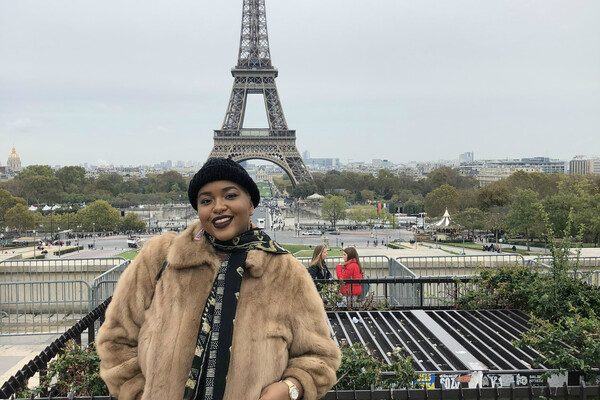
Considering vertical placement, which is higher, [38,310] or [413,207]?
[38,310]

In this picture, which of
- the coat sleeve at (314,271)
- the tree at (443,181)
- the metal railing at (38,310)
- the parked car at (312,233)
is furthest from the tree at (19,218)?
the tree at (443,181)

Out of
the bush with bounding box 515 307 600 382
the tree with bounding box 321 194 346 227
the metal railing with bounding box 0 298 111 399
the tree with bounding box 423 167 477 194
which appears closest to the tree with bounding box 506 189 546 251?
the tree with bounding box 321 194 346 227

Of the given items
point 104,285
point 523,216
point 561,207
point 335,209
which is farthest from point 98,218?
point 104,285

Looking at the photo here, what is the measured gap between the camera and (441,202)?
1962 inches

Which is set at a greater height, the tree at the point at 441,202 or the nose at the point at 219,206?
the nose at the point at 219,206

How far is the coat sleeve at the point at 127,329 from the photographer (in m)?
2.21

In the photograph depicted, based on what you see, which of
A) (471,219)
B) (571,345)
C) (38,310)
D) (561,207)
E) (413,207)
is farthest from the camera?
(413,207)

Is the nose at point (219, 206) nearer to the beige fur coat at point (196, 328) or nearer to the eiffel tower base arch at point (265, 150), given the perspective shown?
the beige fur coat at point (196, 328)

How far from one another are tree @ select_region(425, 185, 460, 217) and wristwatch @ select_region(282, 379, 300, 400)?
48218mm

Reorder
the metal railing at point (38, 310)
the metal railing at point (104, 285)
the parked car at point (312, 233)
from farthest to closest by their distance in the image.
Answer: the parked car at point (312, 233)
the metal railing at point (38, 310)
the metal railing at point (104, 285)

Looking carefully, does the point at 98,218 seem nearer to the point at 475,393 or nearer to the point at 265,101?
the point at 265,101

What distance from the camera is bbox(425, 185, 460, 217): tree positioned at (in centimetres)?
4972

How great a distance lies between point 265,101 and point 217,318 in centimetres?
6278

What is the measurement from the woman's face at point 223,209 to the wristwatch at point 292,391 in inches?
24.6
